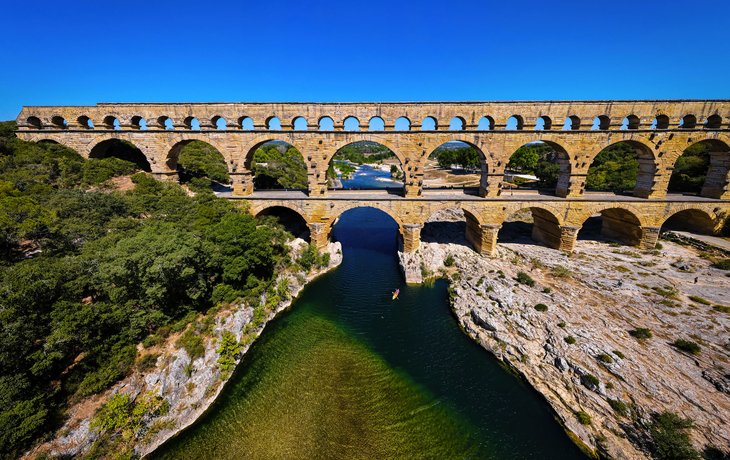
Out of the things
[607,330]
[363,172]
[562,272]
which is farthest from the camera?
[363,172]

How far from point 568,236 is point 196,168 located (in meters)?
44.0

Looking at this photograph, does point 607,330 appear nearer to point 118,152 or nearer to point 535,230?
point 535,230

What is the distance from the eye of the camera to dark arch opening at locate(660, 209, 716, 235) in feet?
84.7

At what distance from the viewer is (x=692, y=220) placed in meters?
27.2

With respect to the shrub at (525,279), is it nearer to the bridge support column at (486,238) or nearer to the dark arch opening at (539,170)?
the bridge support column at (486,238)

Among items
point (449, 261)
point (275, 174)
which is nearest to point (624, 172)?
point (449, 261)

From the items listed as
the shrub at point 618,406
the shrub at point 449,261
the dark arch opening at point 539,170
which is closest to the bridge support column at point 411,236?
the shrub at point 449,261

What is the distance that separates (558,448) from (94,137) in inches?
1768

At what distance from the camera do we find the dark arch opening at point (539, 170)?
26100mm

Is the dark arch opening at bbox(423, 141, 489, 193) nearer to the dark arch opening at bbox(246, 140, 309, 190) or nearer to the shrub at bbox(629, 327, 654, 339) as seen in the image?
the dark arch opening at bbox(246, 140, 309, 190)

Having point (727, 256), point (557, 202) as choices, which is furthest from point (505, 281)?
point (727, 256)

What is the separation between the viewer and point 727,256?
73.4 feet

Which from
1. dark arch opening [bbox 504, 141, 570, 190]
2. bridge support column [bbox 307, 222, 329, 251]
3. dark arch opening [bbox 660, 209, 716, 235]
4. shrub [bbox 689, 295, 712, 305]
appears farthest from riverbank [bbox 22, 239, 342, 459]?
dark arch opening [bbox 660, 209, 716, 235]

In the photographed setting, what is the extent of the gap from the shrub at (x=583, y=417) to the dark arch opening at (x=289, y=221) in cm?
2386
